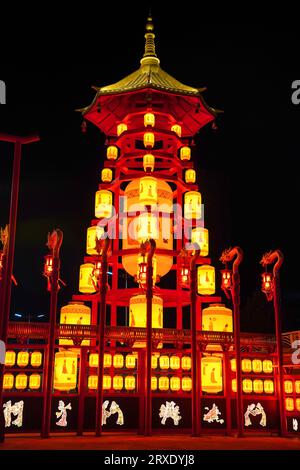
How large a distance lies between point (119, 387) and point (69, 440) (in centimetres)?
222

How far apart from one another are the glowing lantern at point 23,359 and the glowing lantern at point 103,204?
20.5 feet

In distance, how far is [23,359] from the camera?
1140cm

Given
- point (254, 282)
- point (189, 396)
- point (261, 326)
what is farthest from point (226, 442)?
point (254, 282)

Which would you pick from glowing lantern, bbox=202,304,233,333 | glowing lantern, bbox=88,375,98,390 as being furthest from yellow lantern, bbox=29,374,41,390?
glowing lantern, bbox=202,304,233,333

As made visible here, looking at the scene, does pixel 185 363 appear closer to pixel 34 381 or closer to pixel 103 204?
pixel 34 381

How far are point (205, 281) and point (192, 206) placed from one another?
2.71 meters

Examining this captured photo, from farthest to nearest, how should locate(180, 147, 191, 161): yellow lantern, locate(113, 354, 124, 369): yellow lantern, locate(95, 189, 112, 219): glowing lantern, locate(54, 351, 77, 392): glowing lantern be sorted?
1. locate(180, 147, 191, 161): yellow lantern
2. locate(95, 189, 112, 219): glowing lantern
3. locate(113, 354, 124, 369): yellow lantern
4. locate(54, 351, 77, 392): glowing lantern

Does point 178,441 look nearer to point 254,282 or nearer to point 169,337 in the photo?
point 169,337

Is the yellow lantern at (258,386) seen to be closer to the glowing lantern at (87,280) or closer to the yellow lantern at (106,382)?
the yellow lantern at (106,382)

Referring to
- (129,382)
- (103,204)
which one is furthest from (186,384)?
(103,204)

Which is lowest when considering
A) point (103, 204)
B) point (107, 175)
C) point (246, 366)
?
point (246, 366)

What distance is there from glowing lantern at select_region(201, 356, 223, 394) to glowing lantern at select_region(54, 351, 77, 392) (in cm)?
321

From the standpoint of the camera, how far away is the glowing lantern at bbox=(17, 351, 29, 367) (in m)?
11.4

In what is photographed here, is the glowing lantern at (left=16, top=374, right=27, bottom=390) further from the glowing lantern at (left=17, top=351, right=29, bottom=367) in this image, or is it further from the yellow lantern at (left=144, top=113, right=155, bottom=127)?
the yellow lantern at (left=144, top=113, right=155, bottom=127)
